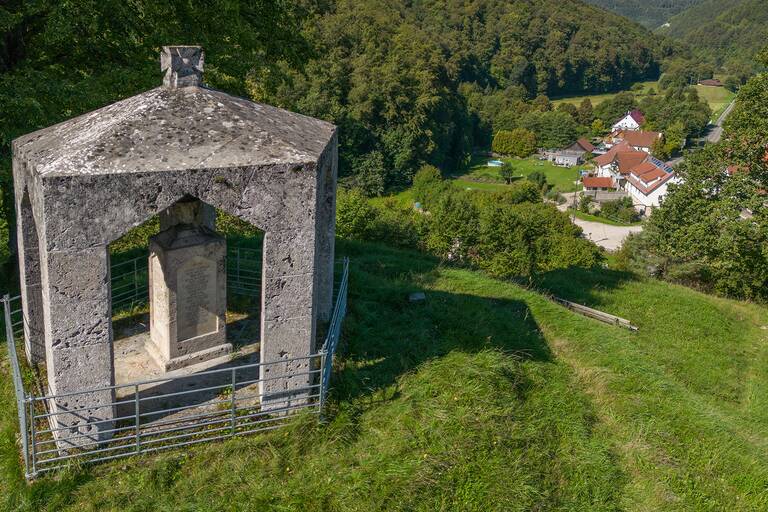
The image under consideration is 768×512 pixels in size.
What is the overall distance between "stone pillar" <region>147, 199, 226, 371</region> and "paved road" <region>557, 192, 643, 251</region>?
50.7 meters

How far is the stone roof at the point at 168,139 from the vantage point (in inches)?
267

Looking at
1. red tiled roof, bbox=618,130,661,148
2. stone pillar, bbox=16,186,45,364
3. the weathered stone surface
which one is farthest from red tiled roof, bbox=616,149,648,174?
stone pillar, bbox=16,186,45,364

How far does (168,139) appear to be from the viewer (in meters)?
7.18

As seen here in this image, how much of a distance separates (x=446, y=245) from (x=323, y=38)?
32.6 m

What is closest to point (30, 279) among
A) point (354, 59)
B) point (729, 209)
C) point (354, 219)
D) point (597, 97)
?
point (354, 219)

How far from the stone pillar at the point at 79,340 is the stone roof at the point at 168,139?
0.98 metres

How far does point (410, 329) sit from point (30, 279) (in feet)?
19.2

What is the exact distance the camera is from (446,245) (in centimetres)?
3650

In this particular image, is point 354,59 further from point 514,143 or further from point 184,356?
point 184,356

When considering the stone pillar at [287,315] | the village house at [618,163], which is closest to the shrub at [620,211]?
the village house at [618,163]

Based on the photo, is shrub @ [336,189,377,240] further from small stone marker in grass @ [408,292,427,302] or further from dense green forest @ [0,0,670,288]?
small stone marker in grass @ [408,292,427,302]

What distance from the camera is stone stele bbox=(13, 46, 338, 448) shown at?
6703mm

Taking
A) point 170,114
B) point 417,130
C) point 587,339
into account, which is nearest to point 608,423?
point 587,339

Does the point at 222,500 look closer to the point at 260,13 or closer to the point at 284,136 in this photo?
the point at 284,136
